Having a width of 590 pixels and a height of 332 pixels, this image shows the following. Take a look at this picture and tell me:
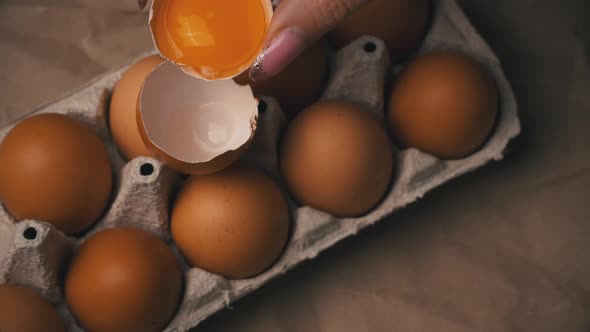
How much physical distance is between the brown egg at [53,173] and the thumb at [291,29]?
1.04 feet

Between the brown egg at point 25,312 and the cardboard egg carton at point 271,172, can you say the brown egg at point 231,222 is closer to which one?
the cardboard egg carton at point 271,172

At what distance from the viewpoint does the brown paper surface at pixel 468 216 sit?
1.14m

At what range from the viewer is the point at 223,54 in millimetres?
873

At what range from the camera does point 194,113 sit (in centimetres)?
107

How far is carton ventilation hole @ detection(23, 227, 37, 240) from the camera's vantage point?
3.06ft

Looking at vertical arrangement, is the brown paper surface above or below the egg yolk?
below

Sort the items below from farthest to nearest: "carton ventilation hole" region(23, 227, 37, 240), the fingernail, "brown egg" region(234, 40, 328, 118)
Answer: "brown egg" region(234, 40, 328, 118), "carton ventilation hole" region(23, 227, 37, 240), the fingernail

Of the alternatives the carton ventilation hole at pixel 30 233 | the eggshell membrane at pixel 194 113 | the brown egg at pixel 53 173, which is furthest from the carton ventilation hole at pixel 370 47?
the carton ventilation hole at pixel 30 233

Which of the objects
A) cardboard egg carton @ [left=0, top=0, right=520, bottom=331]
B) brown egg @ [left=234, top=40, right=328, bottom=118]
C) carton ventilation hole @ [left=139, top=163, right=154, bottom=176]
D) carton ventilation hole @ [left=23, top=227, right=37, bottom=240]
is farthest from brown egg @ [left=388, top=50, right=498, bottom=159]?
carton ventilation hole @ [left=23, top=227, right=37, bottom=240]

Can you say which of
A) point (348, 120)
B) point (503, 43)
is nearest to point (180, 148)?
point (348, 120)

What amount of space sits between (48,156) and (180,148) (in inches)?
7.7

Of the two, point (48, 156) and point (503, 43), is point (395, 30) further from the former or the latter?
point (48, 156)

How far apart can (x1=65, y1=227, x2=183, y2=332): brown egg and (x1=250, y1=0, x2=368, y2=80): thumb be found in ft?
1.04

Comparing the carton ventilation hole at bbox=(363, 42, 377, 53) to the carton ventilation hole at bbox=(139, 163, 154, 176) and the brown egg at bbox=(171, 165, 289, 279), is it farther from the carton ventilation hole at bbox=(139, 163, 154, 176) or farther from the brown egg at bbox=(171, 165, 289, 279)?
the carton ventilation hole at bbox=(139, 163, 154, 176)
